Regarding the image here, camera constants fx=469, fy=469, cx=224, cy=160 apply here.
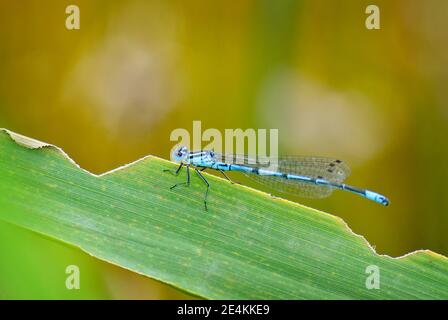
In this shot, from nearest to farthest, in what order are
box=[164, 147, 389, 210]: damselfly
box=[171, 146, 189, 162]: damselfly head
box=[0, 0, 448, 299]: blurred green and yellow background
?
box=[171, 146, 189, 162]: damselfly head
box=[164, 147, 389, 210]: damselfly
box=[0, 0, 448, 299]: blurred green and yellow background

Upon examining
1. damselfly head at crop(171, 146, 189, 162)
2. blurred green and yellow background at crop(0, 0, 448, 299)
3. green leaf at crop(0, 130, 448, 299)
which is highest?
blurred green and yellow background at crop(0, 0, 448, 299)

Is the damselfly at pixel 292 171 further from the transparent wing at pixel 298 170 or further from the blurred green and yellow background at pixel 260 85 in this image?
the blurred green and yellow background at pixel 260 85

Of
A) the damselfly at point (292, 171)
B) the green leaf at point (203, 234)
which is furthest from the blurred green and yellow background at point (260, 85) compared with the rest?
the green leaf at point (203, 234)

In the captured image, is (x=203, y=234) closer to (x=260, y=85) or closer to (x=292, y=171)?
(x=292, y=171)

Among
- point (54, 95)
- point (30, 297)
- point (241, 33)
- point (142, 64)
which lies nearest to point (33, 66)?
point (54, 95)

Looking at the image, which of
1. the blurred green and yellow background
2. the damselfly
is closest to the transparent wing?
the damselfly

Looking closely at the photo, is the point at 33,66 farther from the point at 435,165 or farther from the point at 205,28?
the point at 435,165

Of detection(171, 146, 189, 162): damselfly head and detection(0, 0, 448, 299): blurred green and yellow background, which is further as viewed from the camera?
detection(0, 0, 448, 299): blurred green and yellow background

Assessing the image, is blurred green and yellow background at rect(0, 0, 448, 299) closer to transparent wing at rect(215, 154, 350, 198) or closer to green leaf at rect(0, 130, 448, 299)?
transparent wing at rect(215, 154, 350, 198)
